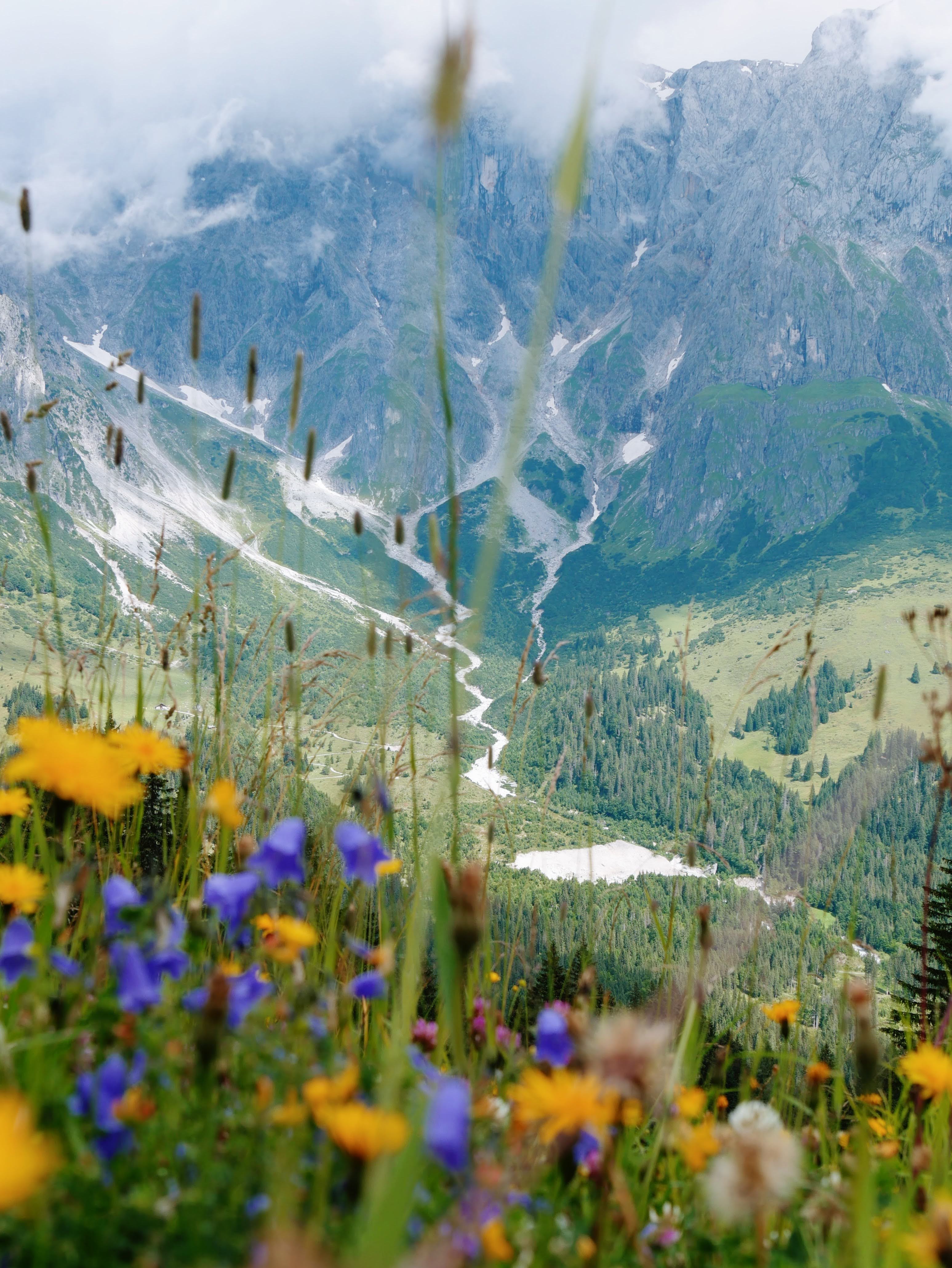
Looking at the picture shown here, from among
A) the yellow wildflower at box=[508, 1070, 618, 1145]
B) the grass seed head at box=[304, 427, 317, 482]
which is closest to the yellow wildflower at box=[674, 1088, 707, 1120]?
the yellow wildflower at box=[508, 1070, 618, 1145]

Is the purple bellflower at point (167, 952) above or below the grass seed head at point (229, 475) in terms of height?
below

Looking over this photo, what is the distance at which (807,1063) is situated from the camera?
82.1 inches

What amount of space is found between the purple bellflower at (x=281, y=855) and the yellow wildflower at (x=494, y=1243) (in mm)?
615

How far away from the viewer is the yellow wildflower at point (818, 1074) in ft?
6.00

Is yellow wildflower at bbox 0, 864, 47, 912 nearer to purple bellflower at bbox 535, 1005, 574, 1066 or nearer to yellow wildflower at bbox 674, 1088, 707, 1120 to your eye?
purple bellflower at bbox 535, 1005, 574, 1066

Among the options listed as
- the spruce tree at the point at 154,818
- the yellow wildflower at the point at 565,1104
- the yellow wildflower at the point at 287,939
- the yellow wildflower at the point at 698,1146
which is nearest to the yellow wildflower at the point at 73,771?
the yellow wildflower at the point at 287,939

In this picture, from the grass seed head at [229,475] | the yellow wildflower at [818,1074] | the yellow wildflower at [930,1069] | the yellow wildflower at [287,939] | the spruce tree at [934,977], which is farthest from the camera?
the spruce tree at [934,977]

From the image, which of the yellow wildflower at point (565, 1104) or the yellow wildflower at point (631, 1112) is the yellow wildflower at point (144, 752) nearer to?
the yellow wildflower at point (565, 1104)

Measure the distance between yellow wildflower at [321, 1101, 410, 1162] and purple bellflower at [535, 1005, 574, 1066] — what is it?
412mm

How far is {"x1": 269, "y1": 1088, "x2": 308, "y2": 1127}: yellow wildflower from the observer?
1040 mm

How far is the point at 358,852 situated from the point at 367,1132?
0.55m

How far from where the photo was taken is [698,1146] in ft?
4.42

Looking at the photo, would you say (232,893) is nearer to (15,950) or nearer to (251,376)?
(15,950)

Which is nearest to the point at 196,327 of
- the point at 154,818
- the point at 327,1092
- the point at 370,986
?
the point at 370,986
